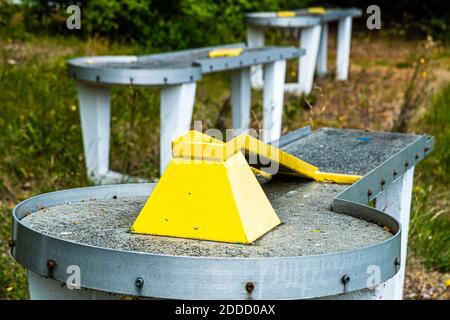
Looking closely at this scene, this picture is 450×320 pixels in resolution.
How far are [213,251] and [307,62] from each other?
7061mm

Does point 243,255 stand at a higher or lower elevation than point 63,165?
higher

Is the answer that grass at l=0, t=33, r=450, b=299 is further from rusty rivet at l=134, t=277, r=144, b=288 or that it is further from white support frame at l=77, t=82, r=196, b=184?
rusty rivet at l=134, t=277, r=144, b=288

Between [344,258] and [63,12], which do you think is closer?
[344,258]

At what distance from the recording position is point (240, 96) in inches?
263

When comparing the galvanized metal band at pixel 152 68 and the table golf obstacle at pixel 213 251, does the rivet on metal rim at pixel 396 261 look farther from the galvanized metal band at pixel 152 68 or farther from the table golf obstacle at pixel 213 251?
the galvanized metal band at pixel 152 68

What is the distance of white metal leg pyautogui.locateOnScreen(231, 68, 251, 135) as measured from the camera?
21.8 feet

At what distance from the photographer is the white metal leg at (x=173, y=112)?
192 inches

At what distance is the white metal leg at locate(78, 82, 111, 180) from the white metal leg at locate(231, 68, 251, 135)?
165 centimetres

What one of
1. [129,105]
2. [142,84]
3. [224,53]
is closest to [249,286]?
[142,84]

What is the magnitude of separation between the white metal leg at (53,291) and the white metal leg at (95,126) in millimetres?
2980

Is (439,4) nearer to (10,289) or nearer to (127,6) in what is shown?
(127,6)

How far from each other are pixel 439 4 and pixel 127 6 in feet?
19.2
